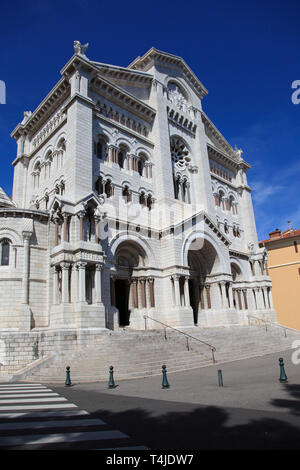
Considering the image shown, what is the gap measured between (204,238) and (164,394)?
20.2 meters

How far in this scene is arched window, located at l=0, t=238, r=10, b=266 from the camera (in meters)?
21.7

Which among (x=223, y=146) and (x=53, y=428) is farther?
(x=223, y=146)

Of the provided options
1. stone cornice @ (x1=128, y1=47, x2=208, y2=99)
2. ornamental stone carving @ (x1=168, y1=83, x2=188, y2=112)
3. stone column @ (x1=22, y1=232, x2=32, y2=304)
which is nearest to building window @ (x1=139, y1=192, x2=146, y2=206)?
stone column @ (x1=22, y1=232, x2=32, y2=304)

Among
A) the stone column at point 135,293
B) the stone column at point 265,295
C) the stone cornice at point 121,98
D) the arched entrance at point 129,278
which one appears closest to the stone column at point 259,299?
the stone column at point 265,295

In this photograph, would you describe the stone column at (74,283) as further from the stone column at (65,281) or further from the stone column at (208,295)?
the stone column at (208,295)

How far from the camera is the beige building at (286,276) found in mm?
40594

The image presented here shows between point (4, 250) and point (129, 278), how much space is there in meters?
9.31

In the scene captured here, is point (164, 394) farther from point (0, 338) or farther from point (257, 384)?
point (0, 338)

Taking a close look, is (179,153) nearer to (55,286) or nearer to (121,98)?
(121,98)

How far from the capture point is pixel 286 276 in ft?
138

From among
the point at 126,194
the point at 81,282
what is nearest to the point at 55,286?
the point at 81,282

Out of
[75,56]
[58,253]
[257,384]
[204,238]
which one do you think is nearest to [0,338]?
[58,253]

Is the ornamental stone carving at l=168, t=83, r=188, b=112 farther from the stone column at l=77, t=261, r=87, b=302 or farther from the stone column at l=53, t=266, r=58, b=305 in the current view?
the stone column at l=53, t=266, r=58, b=305

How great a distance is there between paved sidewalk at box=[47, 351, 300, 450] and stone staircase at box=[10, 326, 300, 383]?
1857 mm
